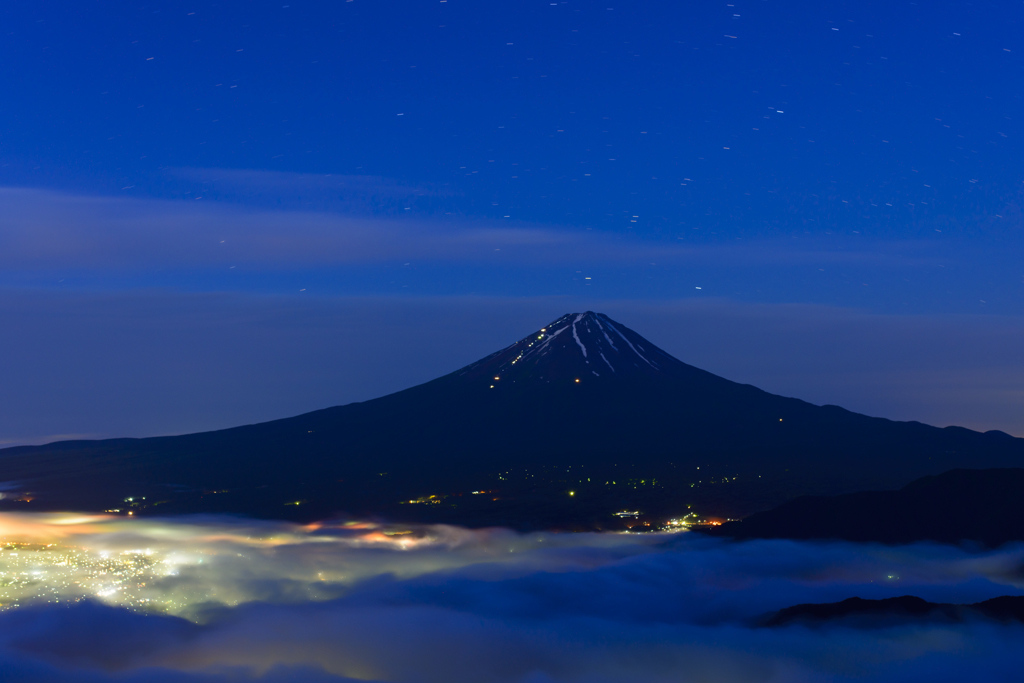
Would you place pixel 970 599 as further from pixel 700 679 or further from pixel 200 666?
pixel 200 666

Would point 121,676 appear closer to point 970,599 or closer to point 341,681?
point 341,681

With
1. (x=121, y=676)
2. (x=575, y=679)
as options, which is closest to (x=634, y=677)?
(x=575, y=679)

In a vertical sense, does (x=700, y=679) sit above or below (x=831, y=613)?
below

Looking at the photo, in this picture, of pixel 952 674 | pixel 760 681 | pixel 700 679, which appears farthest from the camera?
pixel 700 679

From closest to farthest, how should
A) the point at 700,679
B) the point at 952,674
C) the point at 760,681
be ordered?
the point at 952,674, the point at 760,681, the point at 700,679

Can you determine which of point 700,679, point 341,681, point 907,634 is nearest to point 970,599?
point 907,634

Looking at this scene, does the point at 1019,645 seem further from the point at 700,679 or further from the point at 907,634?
the point at 700,679

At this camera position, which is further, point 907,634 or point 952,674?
point 907,634

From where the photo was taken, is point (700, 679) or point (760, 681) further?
point (700, 679)
